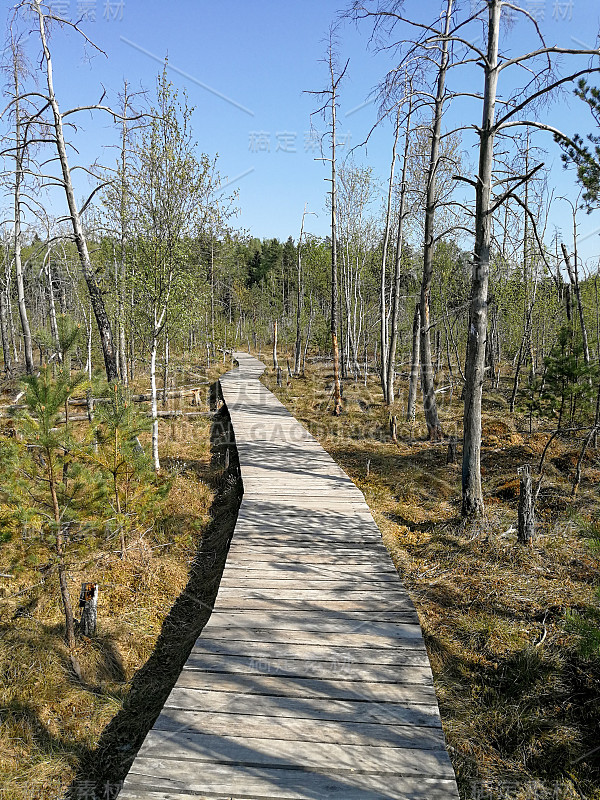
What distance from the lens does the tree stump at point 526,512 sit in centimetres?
579

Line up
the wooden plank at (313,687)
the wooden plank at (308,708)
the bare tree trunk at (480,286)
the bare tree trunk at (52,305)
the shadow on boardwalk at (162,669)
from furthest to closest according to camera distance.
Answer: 1. the bare tree trunk at (52,305)
2. the bare tree trunk at (480,286)
3. the shadow on boardwalk at (162,669)
4. the wooden plank at (313,687)
5. the wooden plank at (308,708)

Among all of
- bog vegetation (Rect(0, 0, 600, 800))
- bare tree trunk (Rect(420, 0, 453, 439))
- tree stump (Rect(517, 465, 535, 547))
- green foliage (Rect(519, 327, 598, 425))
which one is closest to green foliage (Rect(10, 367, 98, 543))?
bog vegetation (Rect(0, 0, 600, 800))

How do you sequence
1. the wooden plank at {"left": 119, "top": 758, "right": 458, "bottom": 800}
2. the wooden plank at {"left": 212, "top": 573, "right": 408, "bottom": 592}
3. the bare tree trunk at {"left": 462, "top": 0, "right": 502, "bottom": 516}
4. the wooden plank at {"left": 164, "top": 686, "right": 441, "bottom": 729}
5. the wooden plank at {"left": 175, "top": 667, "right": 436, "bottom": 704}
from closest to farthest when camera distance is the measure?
1. the wooden plank at {"left": 119, "top": 758, "right": 458, "bottom": 800}
2. the wooden plank at {"left": 164, "top": 686, "right": 441, "bottom": 729}
3. the wooden plank at {"left": 175, "top": 667, "right": 436, "bottom": 704}
4. the wooden plank at {"left": 212, "top": 573, "right": 408, "bottom": 592}
5. the bare tree trunk at {"left": 462, "top": 0, "right": 502, "bottom": 516}

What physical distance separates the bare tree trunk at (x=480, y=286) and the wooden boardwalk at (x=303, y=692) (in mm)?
1945

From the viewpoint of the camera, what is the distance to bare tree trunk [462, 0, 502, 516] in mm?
5754

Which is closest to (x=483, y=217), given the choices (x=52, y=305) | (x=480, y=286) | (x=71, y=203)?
(x=480, y=286)

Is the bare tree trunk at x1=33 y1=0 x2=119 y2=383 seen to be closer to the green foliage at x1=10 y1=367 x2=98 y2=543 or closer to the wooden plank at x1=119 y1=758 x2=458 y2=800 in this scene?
the green foliage at x1=10 y1=367 x2=98 y2=543

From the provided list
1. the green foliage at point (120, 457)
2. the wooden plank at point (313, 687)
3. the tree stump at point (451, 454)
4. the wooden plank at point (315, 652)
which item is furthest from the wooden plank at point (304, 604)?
the tree stump at point (451, 454)

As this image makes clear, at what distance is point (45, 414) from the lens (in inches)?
164

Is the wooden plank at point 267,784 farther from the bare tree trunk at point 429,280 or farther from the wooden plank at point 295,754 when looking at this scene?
the bare tree trunk at point 429,280

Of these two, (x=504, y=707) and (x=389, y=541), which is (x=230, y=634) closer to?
(x=504, y=707)

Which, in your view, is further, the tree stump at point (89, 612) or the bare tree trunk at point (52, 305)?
the bare tree trunk at point (52, 305)

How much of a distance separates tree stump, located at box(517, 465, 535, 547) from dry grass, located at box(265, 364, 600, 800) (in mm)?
147

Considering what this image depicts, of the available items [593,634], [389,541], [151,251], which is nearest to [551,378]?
[389,541]
